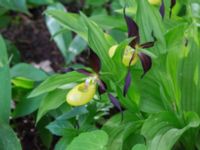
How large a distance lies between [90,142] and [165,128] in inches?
9.3

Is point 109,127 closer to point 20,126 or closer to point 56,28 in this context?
point 20,126

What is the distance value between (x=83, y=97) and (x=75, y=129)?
202mm

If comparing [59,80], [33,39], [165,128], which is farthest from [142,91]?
[33,39]

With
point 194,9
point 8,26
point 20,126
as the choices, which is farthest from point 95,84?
point 8,26

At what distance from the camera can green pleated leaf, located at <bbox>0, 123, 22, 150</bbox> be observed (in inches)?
59.6

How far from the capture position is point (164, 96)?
1446mm

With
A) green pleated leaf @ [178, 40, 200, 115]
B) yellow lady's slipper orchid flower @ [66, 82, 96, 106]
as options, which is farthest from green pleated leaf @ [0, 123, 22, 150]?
green pleated leaf @ [178, 40, 200, 115]

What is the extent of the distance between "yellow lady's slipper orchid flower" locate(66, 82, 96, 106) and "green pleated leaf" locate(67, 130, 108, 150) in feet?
0.29

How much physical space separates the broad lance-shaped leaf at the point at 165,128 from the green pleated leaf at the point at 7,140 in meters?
0.39

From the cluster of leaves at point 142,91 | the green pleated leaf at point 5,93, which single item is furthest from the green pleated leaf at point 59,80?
the green pleated leaf at point 5,93

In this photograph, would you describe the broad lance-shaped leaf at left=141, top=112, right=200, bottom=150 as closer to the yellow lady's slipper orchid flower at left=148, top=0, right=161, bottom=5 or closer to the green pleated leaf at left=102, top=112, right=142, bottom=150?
the green pleated leaf at left=102, top=112, right=142, bottom=150

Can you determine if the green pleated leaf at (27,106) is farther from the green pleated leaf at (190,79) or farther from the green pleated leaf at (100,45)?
the green pleated leaf at (190,79)

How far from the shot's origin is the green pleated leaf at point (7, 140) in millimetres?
1514

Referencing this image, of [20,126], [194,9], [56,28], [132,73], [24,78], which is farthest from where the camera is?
[56,28]
